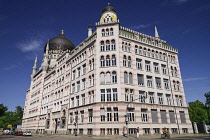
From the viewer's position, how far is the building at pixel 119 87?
31562 mm

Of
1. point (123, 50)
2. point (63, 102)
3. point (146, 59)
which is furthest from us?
point (63, 102)

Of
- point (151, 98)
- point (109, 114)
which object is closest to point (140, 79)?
point (151, 98)

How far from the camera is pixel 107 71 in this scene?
33.9 meters

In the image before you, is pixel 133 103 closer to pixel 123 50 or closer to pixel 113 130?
pixel 113 130

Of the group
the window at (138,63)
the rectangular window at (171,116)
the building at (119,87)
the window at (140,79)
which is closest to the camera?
the building at (119,87)

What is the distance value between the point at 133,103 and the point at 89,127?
10288mm

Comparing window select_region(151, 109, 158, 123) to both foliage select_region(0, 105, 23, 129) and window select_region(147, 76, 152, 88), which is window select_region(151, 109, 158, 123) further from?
foliage select_region(0, 105, 23, 129)

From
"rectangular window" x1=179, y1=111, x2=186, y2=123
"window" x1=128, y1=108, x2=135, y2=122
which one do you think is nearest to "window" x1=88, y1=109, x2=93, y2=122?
"window" x1=128, y1=108, x2=135, y2=122

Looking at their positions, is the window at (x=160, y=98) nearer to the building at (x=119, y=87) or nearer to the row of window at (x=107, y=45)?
the building at (x=119, y=87)

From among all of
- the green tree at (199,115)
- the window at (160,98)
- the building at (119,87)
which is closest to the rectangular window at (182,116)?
the building at (119,87)

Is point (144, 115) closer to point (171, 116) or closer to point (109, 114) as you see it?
point (109, 114)

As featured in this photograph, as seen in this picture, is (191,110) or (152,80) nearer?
(152,80)

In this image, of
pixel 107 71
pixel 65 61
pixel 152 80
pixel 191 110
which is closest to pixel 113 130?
pixel 107 71

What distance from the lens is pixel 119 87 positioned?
3212 cm
